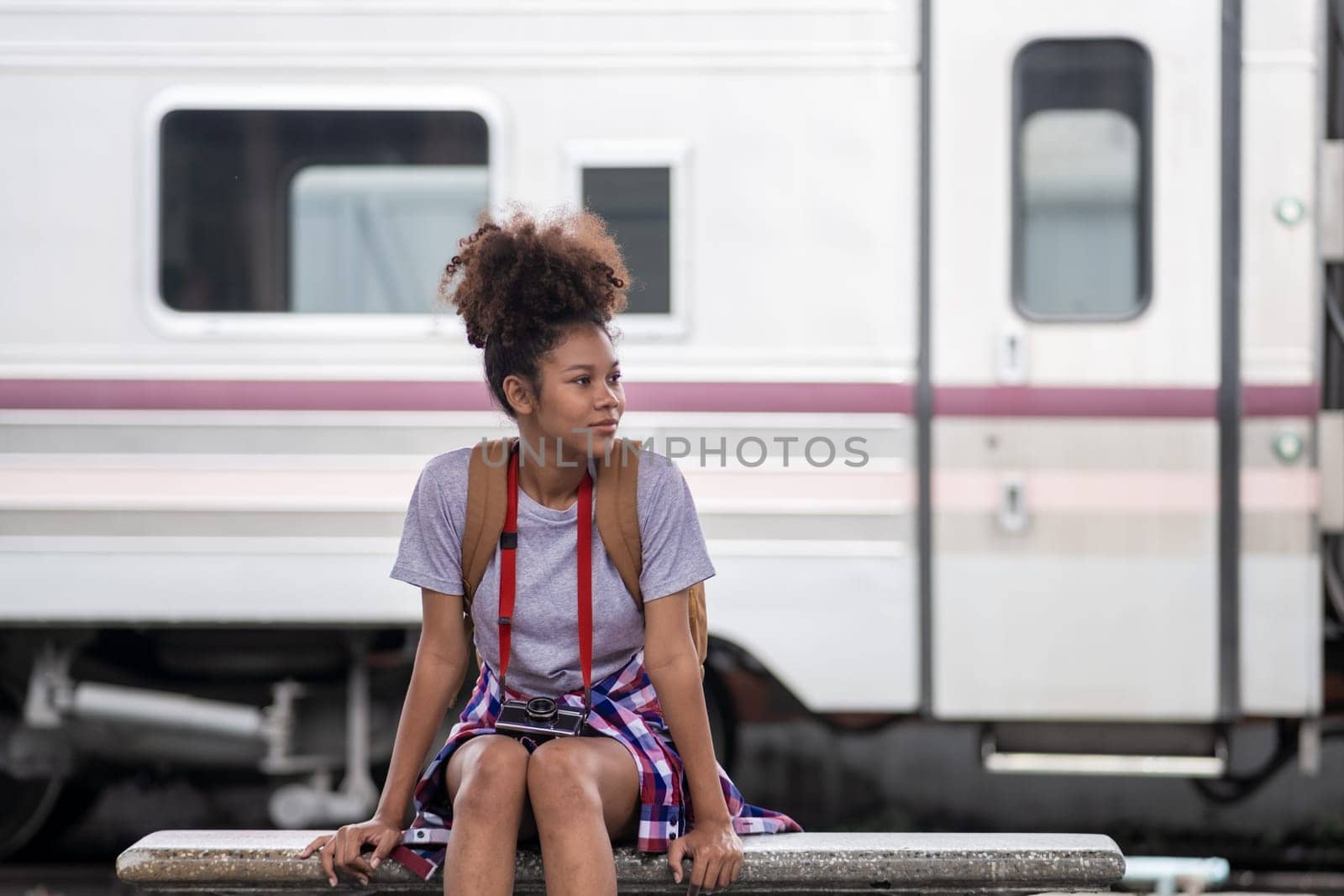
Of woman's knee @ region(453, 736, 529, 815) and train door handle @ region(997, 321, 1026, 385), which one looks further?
train door handle @ region(997, 321, 1026, 385)

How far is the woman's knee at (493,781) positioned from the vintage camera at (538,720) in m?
0.08

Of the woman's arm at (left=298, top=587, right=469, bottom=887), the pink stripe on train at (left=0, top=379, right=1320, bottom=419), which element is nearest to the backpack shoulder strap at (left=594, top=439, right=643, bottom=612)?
the woman's arm at (left=298, top=587, right=469, bottom=887)

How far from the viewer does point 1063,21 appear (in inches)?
153

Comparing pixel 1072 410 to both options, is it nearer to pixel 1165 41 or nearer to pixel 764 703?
pixel 1165 41

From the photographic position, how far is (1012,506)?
386 centimetres

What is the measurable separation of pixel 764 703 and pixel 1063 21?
2406mm

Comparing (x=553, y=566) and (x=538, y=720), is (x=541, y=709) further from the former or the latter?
→ (x=553, y=566)

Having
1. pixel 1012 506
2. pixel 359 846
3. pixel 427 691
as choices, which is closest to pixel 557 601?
pixel 427 691

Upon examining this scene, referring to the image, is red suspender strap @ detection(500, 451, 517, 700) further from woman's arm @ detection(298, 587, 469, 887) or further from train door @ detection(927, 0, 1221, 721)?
train door @ detection(927, 0, 1221, 721)

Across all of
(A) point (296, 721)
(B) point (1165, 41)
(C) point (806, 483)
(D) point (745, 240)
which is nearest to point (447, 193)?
(D) point (745, 240)

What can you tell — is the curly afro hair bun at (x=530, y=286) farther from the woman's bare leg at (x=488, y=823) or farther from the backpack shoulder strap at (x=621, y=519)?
the woman's bare leg at (x=488, y=823)

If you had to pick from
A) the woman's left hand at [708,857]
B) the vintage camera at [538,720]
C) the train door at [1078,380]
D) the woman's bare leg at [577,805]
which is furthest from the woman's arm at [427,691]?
the train door at [1078,380]

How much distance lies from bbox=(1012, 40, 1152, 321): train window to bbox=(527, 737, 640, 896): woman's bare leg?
217cm

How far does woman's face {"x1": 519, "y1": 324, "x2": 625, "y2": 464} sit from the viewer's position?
7.59 feet
